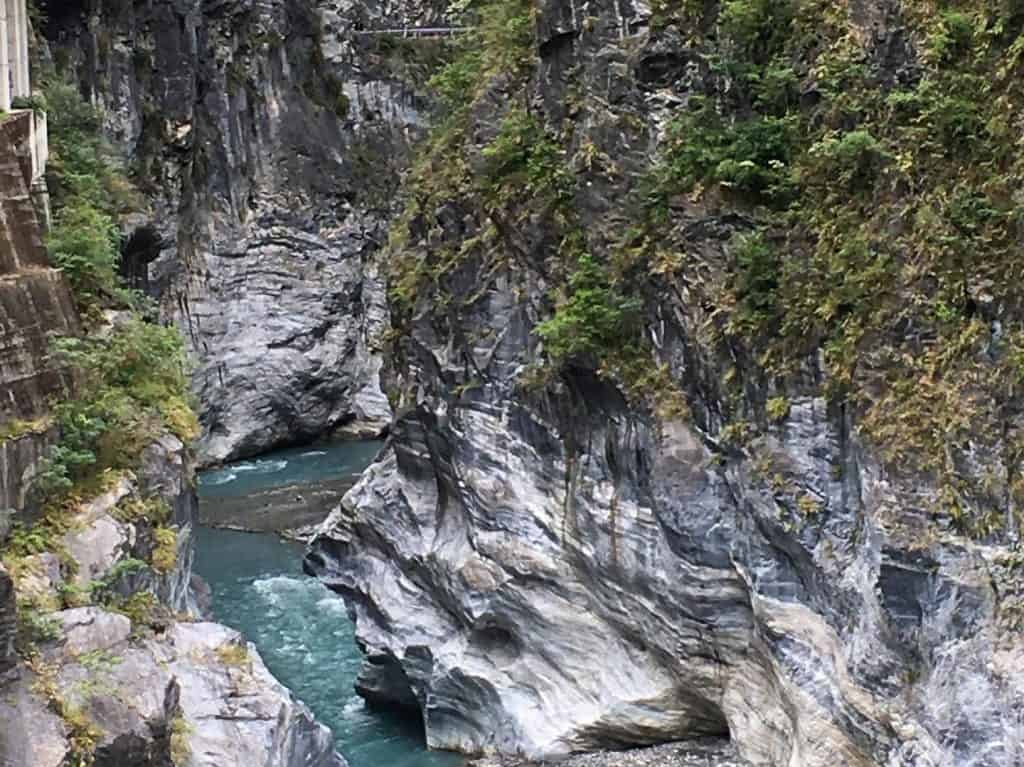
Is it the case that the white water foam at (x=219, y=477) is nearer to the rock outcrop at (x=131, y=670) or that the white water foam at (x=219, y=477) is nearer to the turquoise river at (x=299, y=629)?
the turquoise river at (x=299, y=629)

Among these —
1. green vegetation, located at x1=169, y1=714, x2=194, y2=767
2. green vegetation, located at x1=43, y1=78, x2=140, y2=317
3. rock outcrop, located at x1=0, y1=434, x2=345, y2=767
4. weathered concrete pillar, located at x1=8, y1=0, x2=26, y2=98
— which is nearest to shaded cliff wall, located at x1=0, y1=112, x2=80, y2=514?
rock outcrop, located at x1=0, y1=434, x2=345, y2=767

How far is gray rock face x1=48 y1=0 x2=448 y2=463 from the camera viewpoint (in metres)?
33.0

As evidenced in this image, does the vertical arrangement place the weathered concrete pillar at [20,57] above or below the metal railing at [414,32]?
below

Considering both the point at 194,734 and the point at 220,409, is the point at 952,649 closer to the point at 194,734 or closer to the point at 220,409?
the point at 194,734

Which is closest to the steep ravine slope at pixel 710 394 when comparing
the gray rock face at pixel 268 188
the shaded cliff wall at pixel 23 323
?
the shaded cliff wall at pixel 23 323

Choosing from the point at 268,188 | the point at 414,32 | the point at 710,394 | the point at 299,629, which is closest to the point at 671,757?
the point at 710,394

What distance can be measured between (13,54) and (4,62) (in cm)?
121

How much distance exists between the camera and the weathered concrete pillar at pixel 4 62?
15070mm

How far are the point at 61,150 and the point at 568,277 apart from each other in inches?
381

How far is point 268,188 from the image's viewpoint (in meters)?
37.8

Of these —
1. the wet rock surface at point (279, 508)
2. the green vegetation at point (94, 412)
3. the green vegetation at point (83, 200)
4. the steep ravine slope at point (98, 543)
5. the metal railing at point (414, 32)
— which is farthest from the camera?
the metal railing at point (414, 32)

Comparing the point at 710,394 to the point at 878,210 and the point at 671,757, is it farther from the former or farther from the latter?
the point at 671,757

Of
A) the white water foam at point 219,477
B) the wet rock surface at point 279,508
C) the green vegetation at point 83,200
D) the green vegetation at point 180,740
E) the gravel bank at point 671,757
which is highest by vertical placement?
the green vegetation at point 83,200

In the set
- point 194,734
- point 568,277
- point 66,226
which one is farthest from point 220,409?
point 194,734
